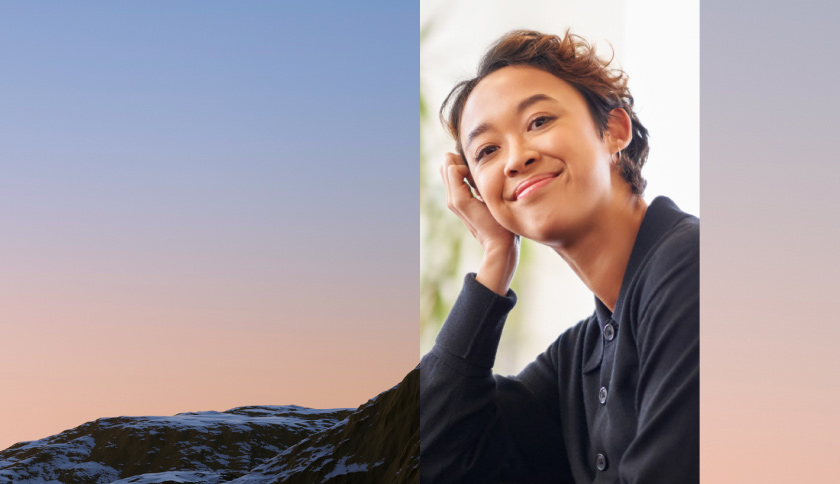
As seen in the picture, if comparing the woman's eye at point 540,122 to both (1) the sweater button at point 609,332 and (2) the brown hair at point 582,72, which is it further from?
(1) the sweater button at point 609,332

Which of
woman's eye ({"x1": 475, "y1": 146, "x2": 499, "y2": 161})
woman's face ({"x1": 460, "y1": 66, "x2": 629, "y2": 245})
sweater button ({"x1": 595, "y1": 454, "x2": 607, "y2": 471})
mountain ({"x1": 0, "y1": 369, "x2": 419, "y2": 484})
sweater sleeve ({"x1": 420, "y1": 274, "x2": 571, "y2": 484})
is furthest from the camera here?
mountain ({"x1": 0, "y1": 369, "x2": 419, "y2": 484})

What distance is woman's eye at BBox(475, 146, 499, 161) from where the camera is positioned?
2.58 m

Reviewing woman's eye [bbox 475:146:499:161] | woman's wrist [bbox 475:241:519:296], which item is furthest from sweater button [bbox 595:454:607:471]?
woman's eye [bbox 475:146:499:161]

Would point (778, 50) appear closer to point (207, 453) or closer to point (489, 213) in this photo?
point (489, 213)

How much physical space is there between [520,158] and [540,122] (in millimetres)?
133

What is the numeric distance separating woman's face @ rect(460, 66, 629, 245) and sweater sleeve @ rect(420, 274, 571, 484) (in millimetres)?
308

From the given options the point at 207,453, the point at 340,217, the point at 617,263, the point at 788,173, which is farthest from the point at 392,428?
the point at 788,173

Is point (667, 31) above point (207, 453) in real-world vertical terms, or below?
above

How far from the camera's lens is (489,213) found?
2.63 m

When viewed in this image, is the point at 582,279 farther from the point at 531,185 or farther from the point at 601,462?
the point at 601,462

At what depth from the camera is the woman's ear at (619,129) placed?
2.31 m

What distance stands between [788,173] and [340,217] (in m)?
3.76

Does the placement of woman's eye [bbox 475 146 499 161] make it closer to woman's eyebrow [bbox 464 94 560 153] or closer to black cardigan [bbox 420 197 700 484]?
woman's eyebrow [bbox 464 94 560 153]

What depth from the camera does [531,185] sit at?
8.09 feet
